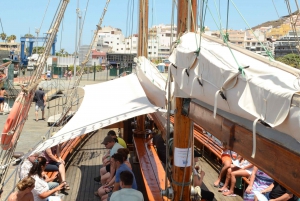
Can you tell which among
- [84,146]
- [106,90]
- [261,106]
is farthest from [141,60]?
[261,106]

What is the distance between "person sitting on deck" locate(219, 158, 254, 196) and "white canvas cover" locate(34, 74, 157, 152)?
161cm

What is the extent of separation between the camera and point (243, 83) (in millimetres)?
1673

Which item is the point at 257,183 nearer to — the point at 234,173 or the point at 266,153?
the point at 234,173

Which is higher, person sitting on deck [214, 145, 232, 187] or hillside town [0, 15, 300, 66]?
hillside town [0, 15, 300, 66]

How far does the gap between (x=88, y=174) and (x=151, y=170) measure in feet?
5.89

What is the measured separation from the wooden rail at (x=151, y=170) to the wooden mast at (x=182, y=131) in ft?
2.23

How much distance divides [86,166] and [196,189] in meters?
3.76

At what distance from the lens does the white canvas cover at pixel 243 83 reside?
4.56 ft

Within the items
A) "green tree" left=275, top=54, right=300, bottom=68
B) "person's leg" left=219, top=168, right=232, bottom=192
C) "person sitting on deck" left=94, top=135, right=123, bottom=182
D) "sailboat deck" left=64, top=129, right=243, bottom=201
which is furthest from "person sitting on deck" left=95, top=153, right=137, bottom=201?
"green tree" left=275, top=54, right=300, bottom=68

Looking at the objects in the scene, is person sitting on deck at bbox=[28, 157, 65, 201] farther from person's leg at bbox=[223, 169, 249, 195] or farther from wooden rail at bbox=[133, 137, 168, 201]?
person's leg at bbox=[223, 169, 249, 195]

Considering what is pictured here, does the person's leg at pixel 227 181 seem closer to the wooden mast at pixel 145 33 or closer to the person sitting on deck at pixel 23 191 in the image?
the wooden mast at pixel 145 33

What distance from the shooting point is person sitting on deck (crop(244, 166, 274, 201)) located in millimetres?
4398

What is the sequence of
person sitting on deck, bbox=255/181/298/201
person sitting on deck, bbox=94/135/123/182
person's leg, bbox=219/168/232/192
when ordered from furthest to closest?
person sitting on deck, bbox=94/135/123/182
person's leg, bbox=219/168/232/192
person sitting on deck, bbox=255/181/298/201

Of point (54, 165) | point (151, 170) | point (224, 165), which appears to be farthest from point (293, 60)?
point (54, 165)
